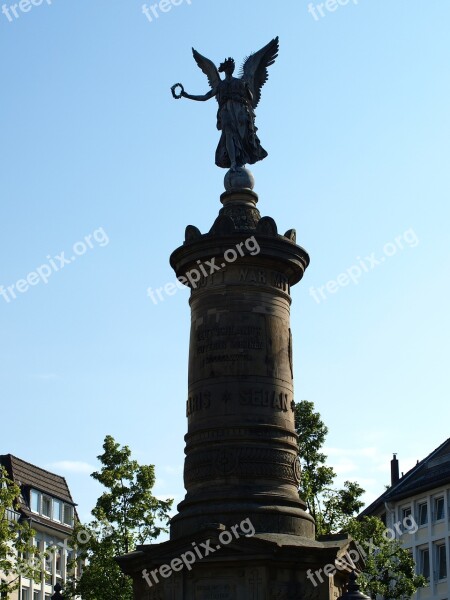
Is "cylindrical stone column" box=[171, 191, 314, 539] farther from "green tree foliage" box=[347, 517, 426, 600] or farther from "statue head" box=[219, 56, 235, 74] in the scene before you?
"green tree foliage" box=[347, 517, 426, 600]

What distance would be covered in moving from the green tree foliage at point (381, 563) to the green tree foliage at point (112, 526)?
6.74 meters

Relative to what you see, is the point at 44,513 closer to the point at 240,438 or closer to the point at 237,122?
the point at 237,122

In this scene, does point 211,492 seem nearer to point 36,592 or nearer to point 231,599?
point 231,599

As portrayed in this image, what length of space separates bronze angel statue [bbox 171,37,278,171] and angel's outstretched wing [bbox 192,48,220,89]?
0.03 m

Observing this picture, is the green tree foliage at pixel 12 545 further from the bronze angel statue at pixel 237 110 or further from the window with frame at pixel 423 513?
the window with frame at pixel 423 513

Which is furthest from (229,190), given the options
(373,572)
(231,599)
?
(373,572)

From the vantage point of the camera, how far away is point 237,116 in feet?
88.7

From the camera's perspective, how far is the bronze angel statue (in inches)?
1065

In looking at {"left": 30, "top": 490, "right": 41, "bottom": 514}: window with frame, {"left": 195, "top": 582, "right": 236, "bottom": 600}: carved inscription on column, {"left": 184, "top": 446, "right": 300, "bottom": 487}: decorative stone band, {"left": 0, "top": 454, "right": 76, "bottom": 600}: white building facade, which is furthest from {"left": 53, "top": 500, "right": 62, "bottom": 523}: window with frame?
{"left": 195, "top": 582, "right": 236, "bottom": 600}: carved inscription on column

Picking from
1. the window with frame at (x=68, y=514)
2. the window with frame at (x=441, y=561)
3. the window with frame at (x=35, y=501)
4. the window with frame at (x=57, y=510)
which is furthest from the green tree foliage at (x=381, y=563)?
Result: the window with frame at (x=68, y=514)

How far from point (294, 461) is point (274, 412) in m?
1.04

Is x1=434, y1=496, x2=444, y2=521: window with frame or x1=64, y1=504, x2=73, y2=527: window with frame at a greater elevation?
x1=64, y1=504, x2=73, y2=527: window with frame

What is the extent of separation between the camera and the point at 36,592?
228ft

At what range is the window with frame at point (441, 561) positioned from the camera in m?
64.9
